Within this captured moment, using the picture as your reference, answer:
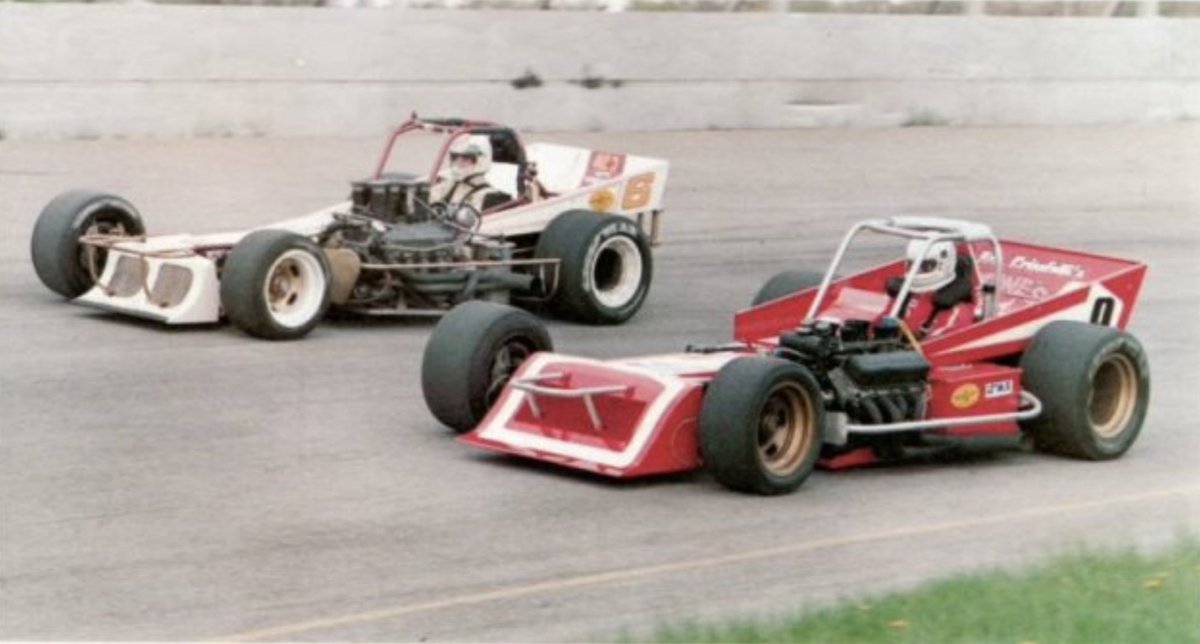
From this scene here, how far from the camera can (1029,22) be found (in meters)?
28.4

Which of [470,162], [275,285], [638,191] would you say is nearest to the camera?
[275,285]

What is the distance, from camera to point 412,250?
14164 mm

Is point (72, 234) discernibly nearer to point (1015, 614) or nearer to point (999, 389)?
point (999, 389)

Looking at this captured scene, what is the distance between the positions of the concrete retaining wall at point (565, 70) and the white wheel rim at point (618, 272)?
7647mm

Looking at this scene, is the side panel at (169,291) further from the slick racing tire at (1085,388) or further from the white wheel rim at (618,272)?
the slick racing tire at (1085,388)

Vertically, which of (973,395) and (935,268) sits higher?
(935,268)

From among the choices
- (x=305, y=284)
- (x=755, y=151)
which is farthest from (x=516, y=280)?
(x=755, y=151)

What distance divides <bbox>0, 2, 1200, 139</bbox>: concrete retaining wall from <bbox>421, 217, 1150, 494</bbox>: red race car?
1089cm

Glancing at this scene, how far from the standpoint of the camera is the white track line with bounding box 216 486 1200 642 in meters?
7.58

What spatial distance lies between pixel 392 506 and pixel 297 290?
4388 millimetres

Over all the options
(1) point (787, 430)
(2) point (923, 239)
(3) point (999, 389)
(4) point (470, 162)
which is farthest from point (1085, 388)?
(4) point (470, 162)

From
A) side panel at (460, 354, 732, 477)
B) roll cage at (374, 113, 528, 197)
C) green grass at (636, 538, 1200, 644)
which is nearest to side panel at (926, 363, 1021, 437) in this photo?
side panel at (460, 354, 732, 477)

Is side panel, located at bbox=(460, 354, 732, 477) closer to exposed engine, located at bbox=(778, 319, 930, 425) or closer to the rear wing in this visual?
exposed engine, located at bbox=(778, 319, 930, 425)

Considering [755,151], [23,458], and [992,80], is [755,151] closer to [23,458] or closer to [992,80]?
[992,80]
